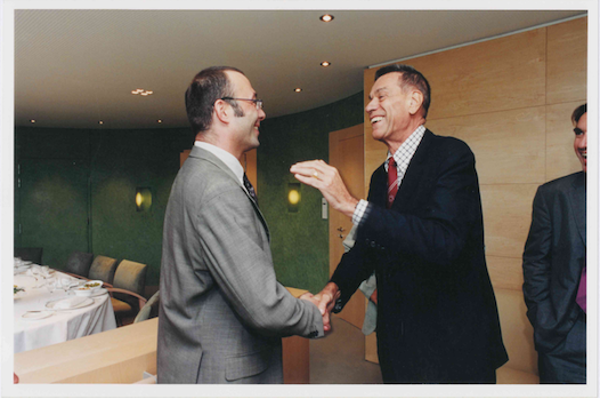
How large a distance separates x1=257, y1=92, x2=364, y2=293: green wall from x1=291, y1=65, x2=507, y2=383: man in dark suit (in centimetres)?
240

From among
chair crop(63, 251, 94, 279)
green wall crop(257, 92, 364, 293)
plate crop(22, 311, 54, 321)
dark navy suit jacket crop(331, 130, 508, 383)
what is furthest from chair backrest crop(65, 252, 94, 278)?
dark navy suit jacket crop(331, 130, 508, 383)

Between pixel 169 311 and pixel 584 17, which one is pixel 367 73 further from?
pixel 169 311

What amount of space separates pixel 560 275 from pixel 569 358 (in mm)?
347

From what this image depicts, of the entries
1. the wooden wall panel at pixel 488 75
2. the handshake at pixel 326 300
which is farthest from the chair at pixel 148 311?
the wooden wall panel at pixel 488 75

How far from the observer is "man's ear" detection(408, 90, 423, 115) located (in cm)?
128

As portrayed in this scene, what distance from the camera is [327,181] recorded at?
1047mm

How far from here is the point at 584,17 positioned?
2.17 meters

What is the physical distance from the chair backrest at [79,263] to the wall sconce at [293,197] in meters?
2.64

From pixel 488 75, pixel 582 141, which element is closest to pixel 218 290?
pixel 582 141

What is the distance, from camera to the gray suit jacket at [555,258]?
1418 millimetres

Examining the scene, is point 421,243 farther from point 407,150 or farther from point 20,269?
point 20,269

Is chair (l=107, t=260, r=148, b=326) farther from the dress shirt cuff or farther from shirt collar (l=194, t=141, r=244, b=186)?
the dress shirt cuff

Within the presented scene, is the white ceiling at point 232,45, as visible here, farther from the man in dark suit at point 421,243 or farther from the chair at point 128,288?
the chair at point 128,288
